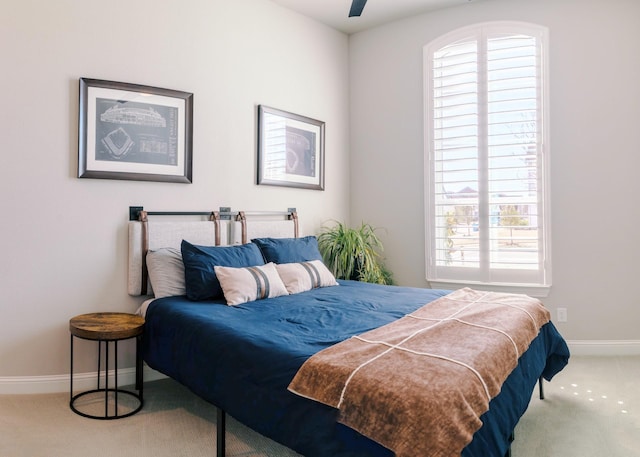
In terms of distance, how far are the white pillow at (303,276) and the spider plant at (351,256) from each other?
0.70 metres

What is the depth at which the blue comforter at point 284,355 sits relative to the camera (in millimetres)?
1585

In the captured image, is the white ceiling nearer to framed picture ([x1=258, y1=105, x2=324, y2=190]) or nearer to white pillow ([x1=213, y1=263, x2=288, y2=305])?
framed picture ([x1=258, y1=105, x2=324, y2=190])

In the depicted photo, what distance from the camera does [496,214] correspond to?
3932mm

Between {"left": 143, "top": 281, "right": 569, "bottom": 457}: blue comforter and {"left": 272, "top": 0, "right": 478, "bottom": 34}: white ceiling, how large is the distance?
8.81 feet

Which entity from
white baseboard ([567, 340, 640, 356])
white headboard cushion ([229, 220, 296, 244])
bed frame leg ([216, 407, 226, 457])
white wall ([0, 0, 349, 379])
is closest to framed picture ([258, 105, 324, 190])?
white wall ([0, 0, 349, 379])

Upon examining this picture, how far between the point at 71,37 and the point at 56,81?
31cm

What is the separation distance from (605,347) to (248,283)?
304 centimetres

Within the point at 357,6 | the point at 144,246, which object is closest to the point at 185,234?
the point at 144,246

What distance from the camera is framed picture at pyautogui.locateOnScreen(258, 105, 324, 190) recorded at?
3883 millimetres

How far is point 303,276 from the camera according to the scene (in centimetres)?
326

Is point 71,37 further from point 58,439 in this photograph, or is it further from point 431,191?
point 431,191

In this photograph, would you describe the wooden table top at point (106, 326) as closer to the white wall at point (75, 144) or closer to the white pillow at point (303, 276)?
the white wall at point (75, 144)

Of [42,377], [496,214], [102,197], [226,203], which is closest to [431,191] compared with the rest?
[496,214]

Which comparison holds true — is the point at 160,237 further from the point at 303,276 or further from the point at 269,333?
the point at 269,333
